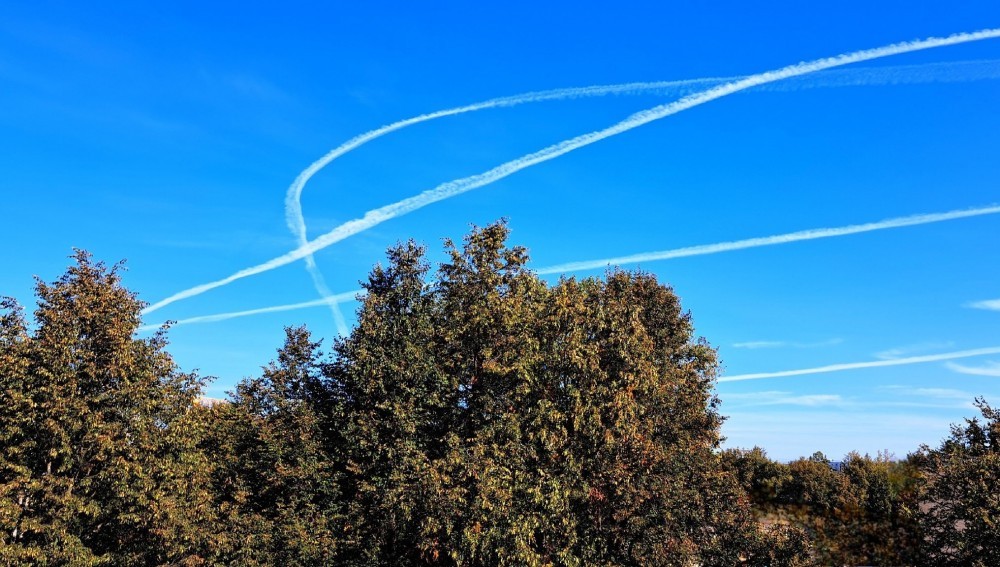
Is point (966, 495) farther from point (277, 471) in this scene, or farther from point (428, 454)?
point (277, 471)

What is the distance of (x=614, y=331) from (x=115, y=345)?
26177 millimetres

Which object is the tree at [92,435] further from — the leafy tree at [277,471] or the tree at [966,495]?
the tree at [966,495]

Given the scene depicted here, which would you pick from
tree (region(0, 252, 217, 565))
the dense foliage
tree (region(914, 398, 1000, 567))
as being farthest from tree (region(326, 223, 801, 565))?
tree (region(0, 252, 217, 565))

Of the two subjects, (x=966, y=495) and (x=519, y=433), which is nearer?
(x=966, y=495)

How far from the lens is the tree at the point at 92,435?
31.3m

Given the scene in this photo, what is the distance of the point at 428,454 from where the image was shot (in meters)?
40.1

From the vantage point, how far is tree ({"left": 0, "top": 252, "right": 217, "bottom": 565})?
103 ft

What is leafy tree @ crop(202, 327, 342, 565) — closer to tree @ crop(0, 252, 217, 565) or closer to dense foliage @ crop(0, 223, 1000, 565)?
dense foliage @ crop(0, 223, 1000, 565)

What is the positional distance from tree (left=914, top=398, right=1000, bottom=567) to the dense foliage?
3.9 inches

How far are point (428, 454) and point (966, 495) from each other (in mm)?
27537

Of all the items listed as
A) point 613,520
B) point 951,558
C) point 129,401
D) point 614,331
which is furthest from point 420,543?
point 951,558

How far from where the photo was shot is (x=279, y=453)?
145 feet

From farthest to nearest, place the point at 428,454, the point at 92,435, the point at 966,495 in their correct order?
the point at 428,454 → the point at 92,435 → the point at 966,495

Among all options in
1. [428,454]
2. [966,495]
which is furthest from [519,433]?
[966,495]
